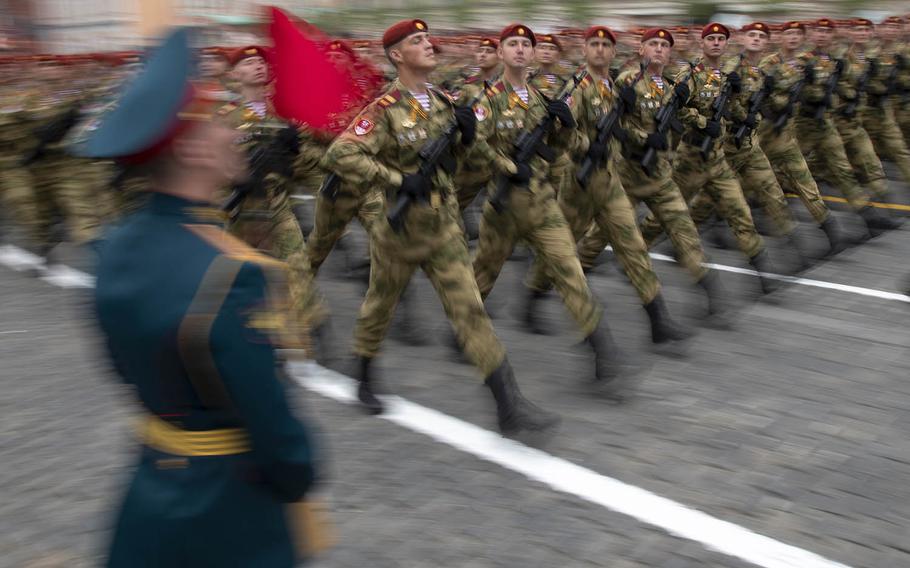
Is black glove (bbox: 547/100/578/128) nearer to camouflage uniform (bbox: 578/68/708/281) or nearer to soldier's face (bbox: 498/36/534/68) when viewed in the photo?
soldier's face (bbox: 498/36/534/68)

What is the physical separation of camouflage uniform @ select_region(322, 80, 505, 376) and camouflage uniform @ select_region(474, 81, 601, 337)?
0.59 metres

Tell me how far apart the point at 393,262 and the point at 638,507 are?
1659mm

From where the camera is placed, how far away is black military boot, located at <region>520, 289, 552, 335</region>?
253 inches

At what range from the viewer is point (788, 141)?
806 centimetres

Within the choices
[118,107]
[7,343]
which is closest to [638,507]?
[118,107]

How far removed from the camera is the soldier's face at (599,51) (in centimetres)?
591

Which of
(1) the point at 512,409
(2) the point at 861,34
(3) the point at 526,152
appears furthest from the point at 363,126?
(2) the point at 861,34

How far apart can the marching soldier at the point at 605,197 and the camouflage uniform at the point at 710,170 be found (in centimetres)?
104

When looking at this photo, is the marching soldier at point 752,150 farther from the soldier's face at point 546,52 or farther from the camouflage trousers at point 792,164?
the soldier's face at point 546,52

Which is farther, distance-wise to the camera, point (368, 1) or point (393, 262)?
point (368, 1)

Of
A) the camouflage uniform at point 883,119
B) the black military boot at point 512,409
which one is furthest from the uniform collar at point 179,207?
the camouflage uniform at point 883,119

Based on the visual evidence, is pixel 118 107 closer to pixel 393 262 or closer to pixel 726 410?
pixel 393 262

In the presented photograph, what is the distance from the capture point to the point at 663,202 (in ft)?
21.1

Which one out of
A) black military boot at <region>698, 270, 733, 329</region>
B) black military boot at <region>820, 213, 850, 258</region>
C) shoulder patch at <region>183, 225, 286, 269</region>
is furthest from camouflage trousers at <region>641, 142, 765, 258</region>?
shoulder patch at <region>183, 225, 286, 269</region>
